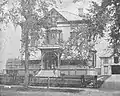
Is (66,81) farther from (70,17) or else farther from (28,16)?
(28,16)

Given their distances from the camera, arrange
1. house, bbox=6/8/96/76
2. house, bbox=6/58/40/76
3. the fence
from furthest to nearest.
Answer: house, bbox=6/58/40/76
the fence
house, bbox=6/8/96/76

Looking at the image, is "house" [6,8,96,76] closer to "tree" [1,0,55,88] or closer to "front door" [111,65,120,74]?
"tree" [1,0,55,88]

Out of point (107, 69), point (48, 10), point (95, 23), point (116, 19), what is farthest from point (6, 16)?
point (107, 69)

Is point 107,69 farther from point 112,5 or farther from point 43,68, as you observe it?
point 112,5

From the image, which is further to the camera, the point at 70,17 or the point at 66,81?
the point at 66,81

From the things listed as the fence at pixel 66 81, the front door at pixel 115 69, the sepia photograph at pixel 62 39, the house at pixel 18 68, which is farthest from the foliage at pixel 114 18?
Result: the front door at pixel 115 69

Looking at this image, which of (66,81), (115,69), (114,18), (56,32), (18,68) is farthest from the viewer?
(115,69)

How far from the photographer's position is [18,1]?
40.2 feet

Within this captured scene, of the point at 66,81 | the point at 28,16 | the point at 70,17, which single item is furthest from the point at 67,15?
the point at 66,81

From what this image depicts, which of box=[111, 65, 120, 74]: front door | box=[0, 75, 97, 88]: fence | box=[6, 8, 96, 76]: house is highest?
box=[6, 8, 96, 76]: house

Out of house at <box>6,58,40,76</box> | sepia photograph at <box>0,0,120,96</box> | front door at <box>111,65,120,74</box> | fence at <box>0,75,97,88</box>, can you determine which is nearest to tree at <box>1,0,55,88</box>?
sepia photograph at <box>0,0,120,96</box>

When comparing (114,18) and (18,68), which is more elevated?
(114,18)

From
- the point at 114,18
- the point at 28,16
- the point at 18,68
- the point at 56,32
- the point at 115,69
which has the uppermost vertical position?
the point at 28,16

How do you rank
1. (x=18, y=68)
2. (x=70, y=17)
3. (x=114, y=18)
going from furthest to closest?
(x=18, y=68) → (x=70, y=17) → (x=114, y=18)
